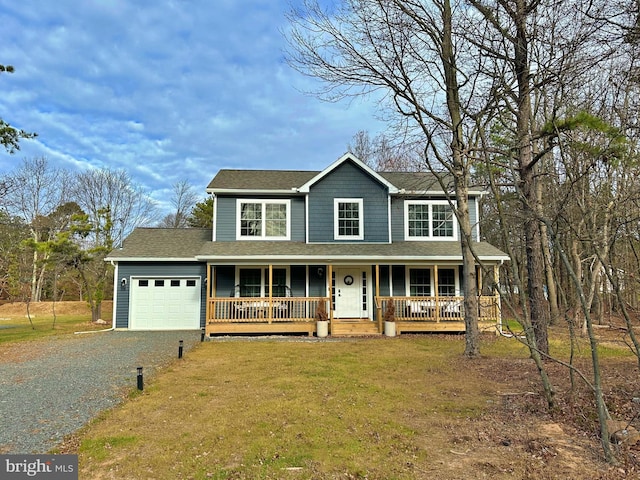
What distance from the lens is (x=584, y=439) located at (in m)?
4.07

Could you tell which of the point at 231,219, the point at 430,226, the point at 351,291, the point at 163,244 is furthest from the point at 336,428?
the point at 163,244

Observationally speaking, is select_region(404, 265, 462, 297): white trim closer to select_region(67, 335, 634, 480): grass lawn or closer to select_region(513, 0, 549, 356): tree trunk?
select_region(513, 0, 549, 356): tree trunk

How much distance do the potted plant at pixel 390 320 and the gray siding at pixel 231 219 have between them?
13.8ft

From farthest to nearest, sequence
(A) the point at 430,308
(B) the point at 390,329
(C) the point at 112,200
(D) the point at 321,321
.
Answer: (C) the point at 112,200
(A) the point at 430,308
(D) the point at 321,321
(B) the point at 390,329

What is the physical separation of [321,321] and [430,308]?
3969 mm

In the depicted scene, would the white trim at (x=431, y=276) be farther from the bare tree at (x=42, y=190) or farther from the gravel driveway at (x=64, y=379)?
the bare tree at (x=42, y=190)

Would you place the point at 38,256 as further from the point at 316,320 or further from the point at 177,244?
the point at 316,320

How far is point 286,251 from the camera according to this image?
13492mm

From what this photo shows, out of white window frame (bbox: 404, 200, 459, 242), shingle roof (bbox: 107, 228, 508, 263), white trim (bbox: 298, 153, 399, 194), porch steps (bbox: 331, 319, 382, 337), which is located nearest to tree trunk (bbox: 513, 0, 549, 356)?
shingle roof (bbox: 107, 228, 508, 263)

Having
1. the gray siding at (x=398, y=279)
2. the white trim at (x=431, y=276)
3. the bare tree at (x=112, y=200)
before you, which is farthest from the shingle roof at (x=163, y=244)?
the bare tree at (x=112, y=200)

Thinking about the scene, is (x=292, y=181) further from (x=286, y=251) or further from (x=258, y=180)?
(x=286, y=251)

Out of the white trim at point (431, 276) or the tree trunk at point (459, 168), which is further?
the white trim at point (431, 276)

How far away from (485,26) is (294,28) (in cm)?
438

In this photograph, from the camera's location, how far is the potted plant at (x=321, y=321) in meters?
12.9
